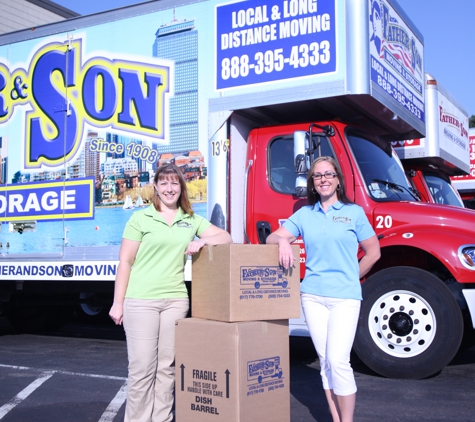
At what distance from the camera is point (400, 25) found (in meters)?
6.75

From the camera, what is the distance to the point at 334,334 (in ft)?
11.7

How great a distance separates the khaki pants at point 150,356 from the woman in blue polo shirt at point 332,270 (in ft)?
2.64

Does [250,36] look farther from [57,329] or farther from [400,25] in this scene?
[57,329]

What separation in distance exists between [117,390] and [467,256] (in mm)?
3200

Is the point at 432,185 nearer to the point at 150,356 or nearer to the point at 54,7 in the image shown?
the point at 150,356

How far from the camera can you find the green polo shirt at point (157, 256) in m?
3.78

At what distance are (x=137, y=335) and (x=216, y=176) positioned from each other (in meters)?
2.70

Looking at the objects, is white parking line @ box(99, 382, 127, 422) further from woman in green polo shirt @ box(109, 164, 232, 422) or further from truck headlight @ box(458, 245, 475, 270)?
truck headlight @ box(458, 245, 475, 270)

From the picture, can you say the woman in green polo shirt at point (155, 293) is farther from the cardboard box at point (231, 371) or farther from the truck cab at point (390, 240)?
the truck cab at point (390, 240)

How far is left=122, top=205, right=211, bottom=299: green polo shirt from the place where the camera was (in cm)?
378

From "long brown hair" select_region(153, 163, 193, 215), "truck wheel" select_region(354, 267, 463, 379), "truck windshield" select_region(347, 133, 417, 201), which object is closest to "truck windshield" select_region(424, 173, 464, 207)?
"truck windshield" select_region(347, 133, 417, 201)

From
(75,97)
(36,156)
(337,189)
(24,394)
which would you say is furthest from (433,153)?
(24,394)

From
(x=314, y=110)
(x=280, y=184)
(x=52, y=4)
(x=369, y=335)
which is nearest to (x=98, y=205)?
(x=280, y=184)

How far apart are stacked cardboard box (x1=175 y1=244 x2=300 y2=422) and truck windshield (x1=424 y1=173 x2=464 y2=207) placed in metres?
5.63
